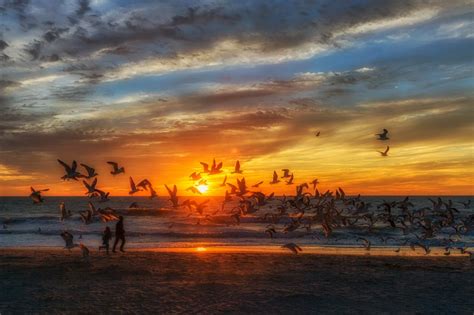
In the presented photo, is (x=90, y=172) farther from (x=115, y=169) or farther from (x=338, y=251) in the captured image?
(x=338, y=251)

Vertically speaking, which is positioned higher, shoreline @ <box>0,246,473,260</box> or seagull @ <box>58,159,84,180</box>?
seagull @ <box>58,159,84,180</box>

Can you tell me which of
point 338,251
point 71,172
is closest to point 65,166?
point 71,172

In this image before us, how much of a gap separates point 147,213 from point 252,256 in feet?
231

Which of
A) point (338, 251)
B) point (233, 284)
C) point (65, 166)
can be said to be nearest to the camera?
point (65, 166)

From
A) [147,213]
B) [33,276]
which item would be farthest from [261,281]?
[147,213]

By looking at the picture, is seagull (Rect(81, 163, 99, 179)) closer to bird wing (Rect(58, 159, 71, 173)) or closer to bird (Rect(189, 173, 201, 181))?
bird wing (Rect(58, 159, 71, 173))

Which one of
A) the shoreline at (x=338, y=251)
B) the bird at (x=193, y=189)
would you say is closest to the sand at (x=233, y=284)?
the shoreline at (x=338, y=251)

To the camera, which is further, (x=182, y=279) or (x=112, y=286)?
(x=182, y=279)

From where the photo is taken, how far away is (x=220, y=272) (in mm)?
22312

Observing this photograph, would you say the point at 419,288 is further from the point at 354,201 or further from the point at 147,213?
the point at 147,213

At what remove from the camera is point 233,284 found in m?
19.6

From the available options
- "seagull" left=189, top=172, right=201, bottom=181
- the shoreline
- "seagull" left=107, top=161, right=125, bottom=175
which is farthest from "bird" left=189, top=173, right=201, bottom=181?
→ the shoreline

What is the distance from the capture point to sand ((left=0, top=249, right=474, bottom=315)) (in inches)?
637

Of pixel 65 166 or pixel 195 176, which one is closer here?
pixel 65 166
